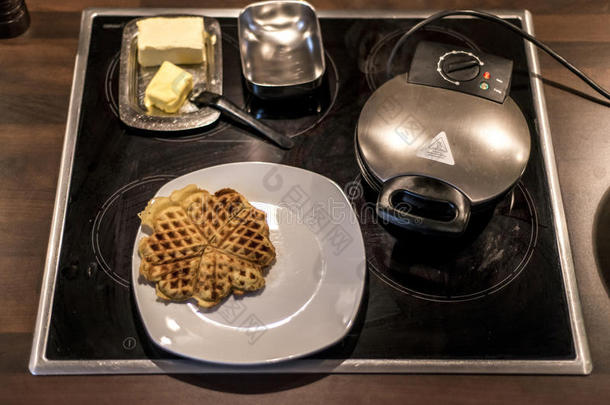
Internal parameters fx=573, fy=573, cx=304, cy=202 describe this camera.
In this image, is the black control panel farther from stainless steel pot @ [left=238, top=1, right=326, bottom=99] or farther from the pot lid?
stainless steel pot @ [left=238, top=1, right=326, bottom=99]

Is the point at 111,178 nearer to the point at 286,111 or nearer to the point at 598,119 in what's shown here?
the point at 286,111

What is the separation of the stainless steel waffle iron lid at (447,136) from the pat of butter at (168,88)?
0.37 m

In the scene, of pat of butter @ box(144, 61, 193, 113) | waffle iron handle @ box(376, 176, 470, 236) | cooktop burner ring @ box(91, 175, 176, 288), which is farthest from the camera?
pat of butter @ box(144, 61, 193, 113)

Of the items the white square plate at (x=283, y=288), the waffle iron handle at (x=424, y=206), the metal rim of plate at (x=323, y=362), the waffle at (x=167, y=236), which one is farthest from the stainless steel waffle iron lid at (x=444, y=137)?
the waffle at (x=167, y=236)

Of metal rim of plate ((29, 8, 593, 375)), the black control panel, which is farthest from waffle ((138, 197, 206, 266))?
the black control panel

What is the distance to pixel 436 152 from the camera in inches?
37.9

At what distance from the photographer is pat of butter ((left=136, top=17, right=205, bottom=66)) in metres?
1.16

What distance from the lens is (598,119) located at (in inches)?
47.3

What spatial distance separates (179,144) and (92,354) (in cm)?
42

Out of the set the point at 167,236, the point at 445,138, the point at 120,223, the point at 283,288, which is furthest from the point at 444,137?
the point at 120,223

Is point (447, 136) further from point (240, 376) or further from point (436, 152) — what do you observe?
point (240, 376)

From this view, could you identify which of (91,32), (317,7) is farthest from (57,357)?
(317,7)

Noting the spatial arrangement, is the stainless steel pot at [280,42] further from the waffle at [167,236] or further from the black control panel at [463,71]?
the waffle at [167,236]

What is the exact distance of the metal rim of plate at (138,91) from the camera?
3.68ft
